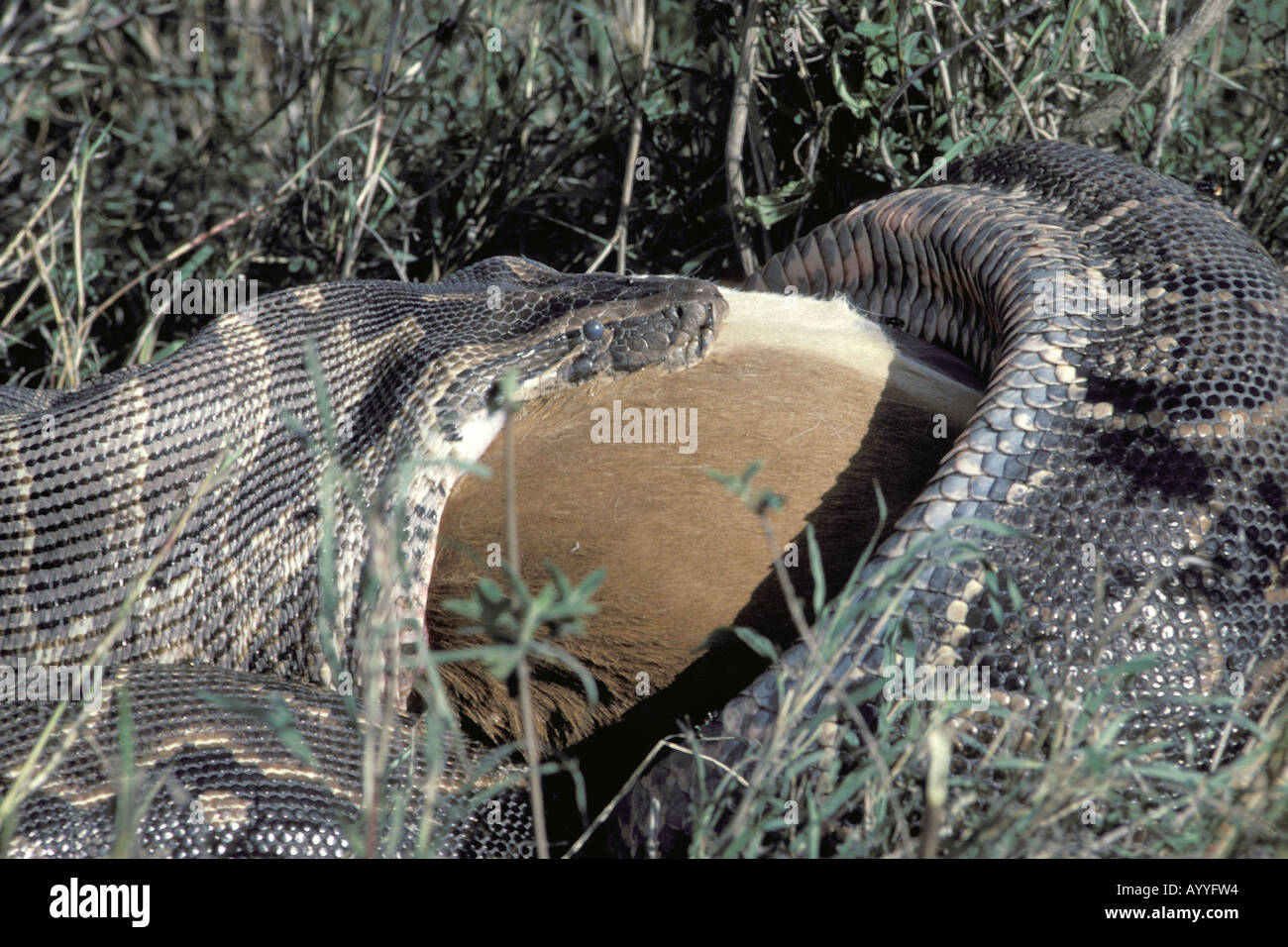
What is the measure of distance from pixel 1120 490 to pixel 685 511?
1.11 metres

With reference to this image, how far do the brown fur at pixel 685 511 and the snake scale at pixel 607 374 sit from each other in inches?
6.1

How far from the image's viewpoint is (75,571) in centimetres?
349

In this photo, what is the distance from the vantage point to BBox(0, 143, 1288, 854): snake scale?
9.03 feet

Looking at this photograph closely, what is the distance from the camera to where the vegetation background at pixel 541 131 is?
4.82 m

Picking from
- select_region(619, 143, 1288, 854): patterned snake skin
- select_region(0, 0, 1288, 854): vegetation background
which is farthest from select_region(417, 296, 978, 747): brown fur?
select_region(0, 0, 1288, 854): vegetation background

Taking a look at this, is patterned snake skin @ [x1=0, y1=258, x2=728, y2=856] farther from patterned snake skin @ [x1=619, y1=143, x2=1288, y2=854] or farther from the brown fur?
patterned snake skin @ [x1=619, y1=143, x2=1288, y2=854]

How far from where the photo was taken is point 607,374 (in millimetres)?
3557

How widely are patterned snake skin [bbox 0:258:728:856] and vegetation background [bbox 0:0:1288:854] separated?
166cm

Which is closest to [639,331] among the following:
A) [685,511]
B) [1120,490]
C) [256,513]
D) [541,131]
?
[685,511]

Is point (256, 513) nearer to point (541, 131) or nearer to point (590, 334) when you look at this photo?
point (590, 334)

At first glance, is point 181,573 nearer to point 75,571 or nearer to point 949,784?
point 75,571
